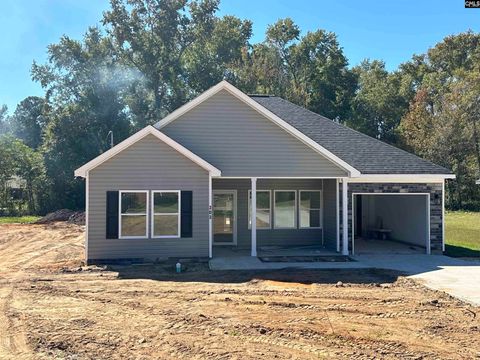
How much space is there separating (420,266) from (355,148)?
5.30 metres

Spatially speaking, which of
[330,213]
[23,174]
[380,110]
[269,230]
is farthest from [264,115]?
[380,110]

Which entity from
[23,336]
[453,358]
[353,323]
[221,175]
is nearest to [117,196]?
[221,175]

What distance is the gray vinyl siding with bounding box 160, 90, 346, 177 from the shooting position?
14172 millimetres

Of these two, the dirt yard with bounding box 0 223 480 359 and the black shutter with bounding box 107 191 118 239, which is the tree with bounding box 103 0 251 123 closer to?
the black shutter with bounding box 107 191 118 239

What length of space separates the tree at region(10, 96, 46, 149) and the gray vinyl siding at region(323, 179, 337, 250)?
53.4 metres

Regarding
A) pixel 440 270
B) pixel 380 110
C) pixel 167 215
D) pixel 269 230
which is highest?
pixel 380 110

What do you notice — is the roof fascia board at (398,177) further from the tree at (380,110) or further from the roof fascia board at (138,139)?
the tree at (380,110)

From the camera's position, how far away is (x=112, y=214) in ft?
41.8

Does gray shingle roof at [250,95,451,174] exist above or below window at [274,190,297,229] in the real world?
above

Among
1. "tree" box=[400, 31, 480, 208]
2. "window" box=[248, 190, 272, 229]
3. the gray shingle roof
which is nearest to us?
the gray shingle roof

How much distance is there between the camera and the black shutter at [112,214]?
12.7m

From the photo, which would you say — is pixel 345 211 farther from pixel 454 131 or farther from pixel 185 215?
pixel 454 131

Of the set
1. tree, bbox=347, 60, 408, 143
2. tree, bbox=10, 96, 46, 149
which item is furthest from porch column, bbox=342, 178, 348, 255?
tree, bbox=10, 96, 46, 149

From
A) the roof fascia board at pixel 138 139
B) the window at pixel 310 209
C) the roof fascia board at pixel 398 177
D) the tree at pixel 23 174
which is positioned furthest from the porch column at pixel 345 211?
the tree at pixel 23 174
